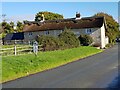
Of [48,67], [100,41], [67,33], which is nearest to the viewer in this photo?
[48,67]

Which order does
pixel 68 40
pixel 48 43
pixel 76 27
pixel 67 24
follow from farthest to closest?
pixel 67 24, pixel 76 27, pixel 68 40, pixel 48 43

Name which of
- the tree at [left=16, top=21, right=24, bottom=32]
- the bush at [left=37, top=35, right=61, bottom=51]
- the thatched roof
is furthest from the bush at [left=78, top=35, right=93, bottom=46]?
the tree at [left=16, top=21, right=24, bottom=32]

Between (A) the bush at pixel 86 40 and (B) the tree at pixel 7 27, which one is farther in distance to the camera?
(B) the tree at pixel 7 27

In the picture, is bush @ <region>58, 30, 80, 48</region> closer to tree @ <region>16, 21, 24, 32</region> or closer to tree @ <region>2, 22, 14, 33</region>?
tree @ <region>2, 22, 14, 33</region>

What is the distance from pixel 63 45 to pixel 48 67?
19720 millimetres

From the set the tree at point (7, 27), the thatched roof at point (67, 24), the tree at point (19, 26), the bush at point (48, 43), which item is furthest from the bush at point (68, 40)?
the tree at point (19, 26)

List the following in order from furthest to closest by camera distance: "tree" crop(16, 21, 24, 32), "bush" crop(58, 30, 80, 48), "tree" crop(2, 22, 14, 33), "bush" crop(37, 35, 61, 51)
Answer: "tree" crop(16, 21, 24, 32) < "tree" crop(2, 22, 14, 33) < "bush" crop(58, 30, 80, 48) < "bush" crop(37, 35, 61, 51)

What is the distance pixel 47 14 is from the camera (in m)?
113

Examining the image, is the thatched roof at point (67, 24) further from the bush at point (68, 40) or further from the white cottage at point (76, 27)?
the bush at point (68, 40)

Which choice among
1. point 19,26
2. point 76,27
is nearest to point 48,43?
point 76,27

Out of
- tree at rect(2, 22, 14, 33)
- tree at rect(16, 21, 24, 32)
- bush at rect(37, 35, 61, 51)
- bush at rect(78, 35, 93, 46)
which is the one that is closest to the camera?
bush at rect(37, 35, 61, 51)

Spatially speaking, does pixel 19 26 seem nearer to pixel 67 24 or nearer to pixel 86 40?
pixel 67 24

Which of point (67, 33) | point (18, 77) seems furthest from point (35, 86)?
point (67, 33)

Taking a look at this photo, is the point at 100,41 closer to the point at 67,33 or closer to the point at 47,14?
the point at 67,33
